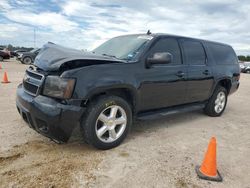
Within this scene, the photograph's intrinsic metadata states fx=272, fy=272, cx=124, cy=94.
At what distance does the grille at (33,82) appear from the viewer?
373 centimetres

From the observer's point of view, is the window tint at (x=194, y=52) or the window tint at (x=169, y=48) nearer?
the window tint at (x=169, y=48)

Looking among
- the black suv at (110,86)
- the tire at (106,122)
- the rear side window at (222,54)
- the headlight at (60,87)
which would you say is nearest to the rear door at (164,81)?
the black suv at (110,86)

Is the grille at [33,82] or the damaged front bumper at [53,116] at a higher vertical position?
the grille at [33,82]

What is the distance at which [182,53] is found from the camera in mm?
5340

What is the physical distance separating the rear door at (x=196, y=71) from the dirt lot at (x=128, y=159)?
0.77 meters

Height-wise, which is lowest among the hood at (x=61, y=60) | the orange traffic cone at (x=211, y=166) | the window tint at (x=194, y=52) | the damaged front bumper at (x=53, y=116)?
the orange traffic cone at (x=211, y=166)

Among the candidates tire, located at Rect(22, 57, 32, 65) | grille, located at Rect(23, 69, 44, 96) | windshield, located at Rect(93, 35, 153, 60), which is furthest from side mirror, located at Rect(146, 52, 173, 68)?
tire, located at Rect(22, 57, 32, 65)

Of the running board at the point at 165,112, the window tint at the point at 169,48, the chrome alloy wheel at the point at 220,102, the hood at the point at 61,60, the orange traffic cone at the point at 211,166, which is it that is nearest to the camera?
the orange traffic cone at the point at 211,166

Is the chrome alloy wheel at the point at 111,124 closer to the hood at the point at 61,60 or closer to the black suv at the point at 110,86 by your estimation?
the black suv at the point at 110,86

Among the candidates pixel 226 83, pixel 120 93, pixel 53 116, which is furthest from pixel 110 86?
pixel 226 83

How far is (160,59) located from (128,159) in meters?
1.63

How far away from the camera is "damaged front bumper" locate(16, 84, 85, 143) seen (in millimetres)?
3508

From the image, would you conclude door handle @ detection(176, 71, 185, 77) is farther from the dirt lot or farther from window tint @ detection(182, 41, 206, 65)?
the dirt lot

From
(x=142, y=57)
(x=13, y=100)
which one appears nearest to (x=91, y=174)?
(x=142, y=57)
